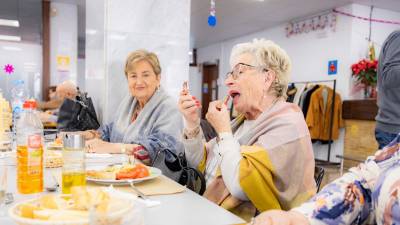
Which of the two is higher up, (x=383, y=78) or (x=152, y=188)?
(x=383, y=78)

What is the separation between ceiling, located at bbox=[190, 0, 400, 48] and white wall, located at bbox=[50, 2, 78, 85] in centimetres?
209

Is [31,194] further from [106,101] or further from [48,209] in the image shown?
[106,101]

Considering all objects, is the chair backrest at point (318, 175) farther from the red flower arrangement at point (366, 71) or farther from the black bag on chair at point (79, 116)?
the red flower arrangement at point (366, 71)

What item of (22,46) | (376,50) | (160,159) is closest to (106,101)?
(160,159)

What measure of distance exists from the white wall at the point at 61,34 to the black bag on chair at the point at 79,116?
3.16m

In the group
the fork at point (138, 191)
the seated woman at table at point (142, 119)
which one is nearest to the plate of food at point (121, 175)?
the fork at point (138, 191)

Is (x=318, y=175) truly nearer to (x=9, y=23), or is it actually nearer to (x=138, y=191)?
(x=138, y=191)

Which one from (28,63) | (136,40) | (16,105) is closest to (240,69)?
(136,40)

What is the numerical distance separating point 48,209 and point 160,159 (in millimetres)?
1168

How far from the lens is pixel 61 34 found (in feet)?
19.8

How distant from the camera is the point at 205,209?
985 mm

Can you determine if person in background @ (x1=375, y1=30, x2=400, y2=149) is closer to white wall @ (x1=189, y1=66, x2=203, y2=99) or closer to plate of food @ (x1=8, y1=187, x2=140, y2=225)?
plate of food @ (x1=8, y1=187, x2=140, y2=225)

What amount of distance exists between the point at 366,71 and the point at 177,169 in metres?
4.51

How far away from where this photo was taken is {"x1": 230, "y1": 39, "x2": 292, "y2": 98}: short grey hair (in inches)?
64.2
